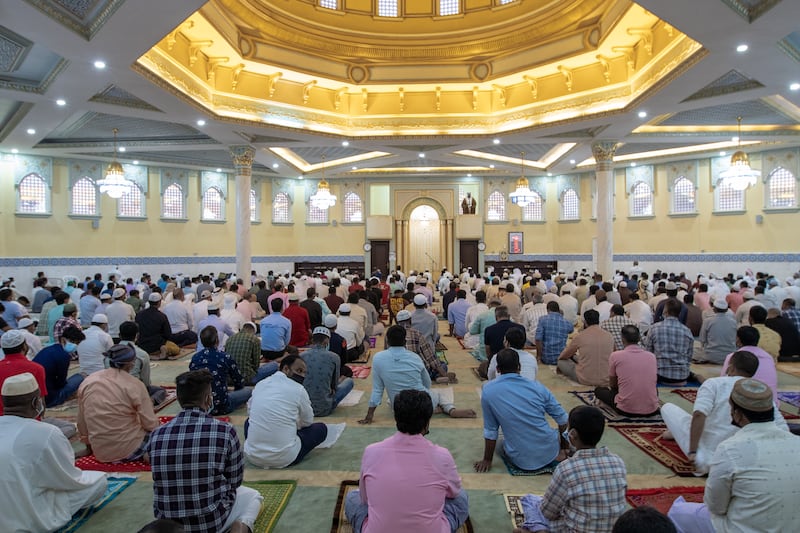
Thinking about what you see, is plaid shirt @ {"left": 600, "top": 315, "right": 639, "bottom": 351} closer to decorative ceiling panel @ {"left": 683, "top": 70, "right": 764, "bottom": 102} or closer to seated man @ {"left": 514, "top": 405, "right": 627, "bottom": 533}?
seated man @ {"left": 514, "top": 405, "right": 627, "bottom": 533}

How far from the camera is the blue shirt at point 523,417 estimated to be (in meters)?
2.90

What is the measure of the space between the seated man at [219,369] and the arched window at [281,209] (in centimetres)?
1357

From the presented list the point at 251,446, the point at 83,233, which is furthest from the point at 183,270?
the point at 251,446

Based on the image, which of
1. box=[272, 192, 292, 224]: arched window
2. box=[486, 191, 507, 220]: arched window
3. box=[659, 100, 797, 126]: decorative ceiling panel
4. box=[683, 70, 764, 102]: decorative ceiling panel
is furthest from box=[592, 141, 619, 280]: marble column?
box=[272, 192, 292, 224]: arched window

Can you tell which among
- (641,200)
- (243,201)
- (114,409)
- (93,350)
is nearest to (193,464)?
(114,409)

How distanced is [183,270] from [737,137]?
50.2 feet

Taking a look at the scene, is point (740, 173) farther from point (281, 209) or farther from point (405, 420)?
point (281, 209)

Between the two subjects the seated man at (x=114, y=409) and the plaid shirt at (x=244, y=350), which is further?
the plaid shirt at (x=244, y=350)

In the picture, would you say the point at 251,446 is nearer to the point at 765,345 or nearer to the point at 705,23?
the point at 765,345

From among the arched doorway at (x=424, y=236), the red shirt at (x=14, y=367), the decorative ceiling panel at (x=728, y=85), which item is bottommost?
the red shirt at (x=14, y=367)

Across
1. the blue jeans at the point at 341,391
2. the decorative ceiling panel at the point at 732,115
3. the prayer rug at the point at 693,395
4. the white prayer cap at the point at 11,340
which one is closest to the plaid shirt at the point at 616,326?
the prayer rug at the point at 693,395

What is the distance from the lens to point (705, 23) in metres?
5.66

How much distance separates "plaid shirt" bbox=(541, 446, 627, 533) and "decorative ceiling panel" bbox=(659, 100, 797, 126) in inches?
387

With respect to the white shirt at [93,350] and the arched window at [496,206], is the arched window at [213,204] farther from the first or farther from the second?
the white shirt at [93,350]
